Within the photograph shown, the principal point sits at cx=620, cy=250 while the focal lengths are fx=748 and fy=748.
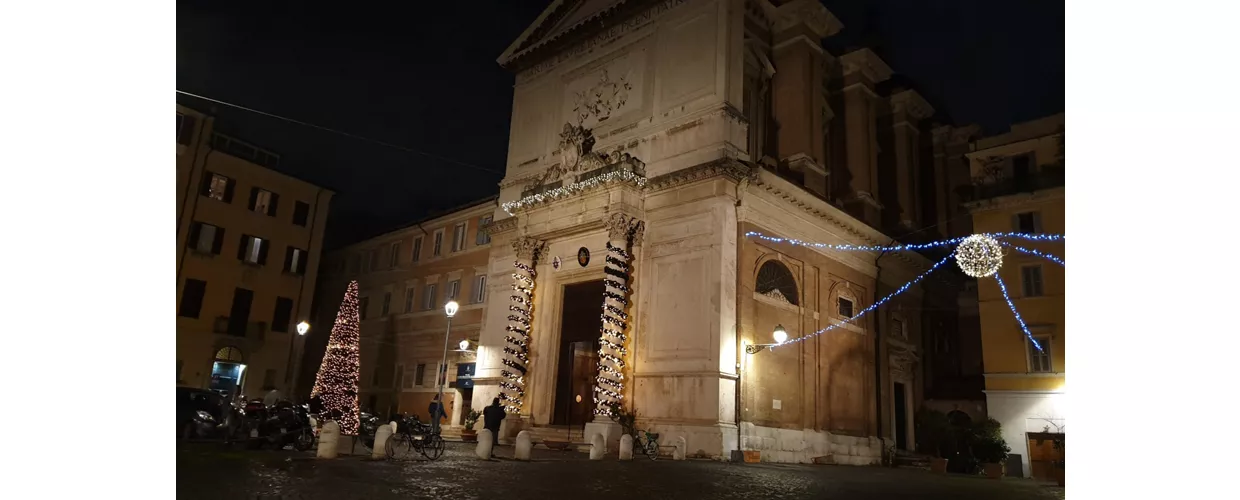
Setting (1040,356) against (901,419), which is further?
(901,419)

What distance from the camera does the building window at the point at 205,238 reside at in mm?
14711

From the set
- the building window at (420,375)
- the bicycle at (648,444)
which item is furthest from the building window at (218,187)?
the building window at (420,375)

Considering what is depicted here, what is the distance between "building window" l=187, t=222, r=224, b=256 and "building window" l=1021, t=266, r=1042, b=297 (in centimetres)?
1785

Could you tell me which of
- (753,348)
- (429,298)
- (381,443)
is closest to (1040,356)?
(753,348)

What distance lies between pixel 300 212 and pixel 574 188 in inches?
250

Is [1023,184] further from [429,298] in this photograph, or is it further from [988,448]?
[429,298]

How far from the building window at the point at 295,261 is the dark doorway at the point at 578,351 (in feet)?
23.0

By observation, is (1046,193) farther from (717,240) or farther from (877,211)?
(717,240)

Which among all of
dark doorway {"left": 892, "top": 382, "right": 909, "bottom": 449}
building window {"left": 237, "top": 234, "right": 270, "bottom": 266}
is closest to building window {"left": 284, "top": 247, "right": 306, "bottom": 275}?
building window {"left": 237, "top": 234, "right": 270, "bottom": 266}

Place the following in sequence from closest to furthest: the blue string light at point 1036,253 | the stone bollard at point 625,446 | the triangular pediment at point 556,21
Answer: the stone bollard at point 625,446, the blue string light at point 1036,253, the triangular pediment at point 556,21

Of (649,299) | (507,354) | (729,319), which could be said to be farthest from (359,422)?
(729,319)

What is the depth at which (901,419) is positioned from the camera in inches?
824

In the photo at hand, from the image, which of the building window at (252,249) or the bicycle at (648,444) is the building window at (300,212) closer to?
the building window at (252,249)

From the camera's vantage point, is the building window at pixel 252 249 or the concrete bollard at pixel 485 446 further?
the building window at pixel 252 249
